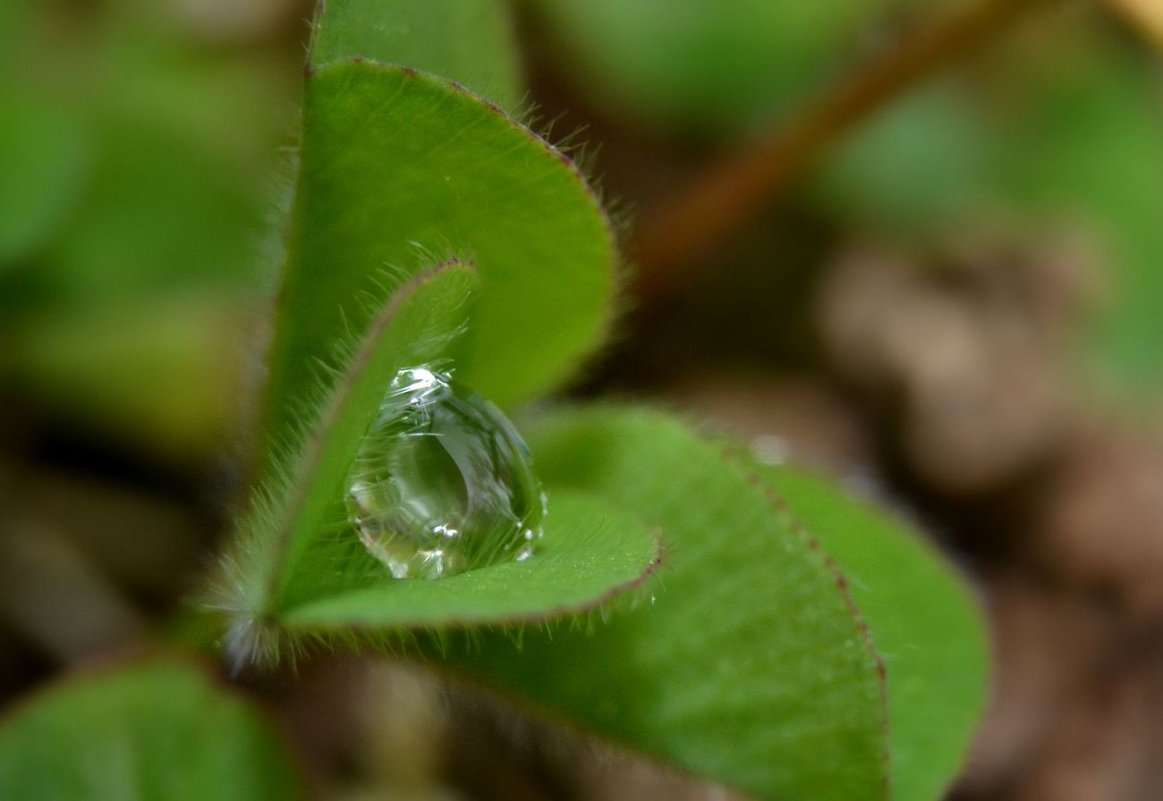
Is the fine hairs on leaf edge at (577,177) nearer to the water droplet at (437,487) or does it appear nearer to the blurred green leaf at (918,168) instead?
the water droplet at (437,487)

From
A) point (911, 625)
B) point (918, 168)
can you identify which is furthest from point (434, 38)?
point (918, 168)

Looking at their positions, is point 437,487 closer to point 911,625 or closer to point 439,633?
point 439,633

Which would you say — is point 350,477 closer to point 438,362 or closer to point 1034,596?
point 438,362

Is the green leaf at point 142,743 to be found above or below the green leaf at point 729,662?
below

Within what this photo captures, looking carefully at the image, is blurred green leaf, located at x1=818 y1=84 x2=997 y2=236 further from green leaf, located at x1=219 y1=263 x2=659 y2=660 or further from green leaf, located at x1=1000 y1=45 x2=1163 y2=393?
green leaf, located at x1=219 y1=263 x2=659 y2=660

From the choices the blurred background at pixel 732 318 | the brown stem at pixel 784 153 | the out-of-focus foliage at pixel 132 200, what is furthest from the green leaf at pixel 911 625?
the out-of-focus foliage at pixel 132 200

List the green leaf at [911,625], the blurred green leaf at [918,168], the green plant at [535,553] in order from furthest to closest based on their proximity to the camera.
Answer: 1. the blurred green leaf at [918,168]
2. the green leaf at [911,625]
3. the green plant at [535,553]
